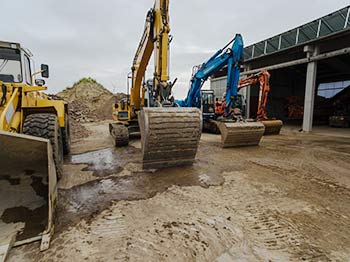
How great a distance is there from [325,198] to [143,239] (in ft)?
7.92

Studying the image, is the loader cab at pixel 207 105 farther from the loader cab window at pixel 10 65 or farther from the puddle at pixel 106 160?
the loader cab window at pixel 10 65

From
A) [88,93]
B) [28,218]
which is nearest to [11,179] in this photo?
[28,218]

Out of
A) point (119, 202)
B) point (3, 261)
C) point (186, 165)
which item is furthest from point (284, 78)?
point (3, 261)

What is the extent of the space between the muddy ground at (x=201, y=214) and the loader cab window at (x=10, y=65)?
177cm

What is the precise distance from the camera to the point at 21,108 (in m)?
3.04

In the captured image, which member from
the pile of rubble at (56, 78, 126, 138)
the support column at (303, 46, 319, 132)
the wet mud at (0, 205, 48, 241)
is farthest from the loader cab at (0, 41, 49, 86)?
the pile of rubble at (56, 78, 126, 138)

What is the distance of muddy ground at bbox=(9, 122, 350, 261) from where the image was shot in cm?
168

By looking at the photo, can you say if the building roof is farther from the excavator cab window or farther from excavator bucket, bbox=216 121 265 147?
excavator bucket, bbox=216 121 265 147

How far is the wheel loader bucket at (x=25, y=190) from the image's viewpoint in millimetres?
1799

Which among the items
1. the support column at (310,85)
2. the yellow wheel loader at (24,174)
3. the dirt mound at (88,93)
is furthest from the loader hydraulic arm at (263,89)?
the dirt mound at (88,93)

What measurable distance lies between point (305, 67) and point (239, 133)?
44.3ft

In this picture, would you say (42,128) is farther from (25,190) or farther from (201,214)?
(201,214)

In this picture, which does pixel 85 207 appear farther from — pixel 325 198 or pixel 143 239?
pixel 325 198

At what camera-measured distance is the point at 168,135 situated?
356 cm
